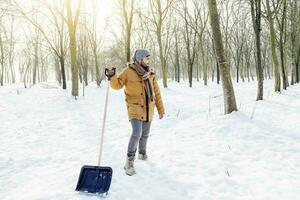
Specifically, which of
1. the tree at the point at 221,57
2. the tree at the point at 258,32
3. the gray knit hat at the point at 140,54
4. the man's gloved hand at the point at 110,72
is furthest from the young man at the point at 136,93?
the tree at the point at 258,32

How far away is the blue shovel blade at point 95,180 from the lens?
429cm

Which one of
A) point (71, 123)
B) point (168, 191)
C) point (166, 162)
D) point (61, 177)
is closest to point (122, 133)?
point (71, 123)

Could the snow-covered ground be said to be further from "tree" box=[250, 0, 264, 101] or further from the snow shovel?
"tree" box=[250, 0, 264, 101]

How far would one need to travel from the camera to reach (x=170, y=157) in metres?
6.13

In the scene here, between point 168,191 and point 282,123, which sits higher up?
point 282,123

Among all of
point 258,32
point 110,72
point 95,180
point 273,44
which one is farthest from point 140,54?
point 273,44

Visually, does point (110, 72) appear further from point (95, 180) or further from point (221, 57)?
point (221, 57)

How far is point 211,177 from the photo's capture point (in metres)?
5.04

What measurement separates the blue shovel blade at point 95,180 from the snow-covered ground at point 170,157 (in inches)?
5.1

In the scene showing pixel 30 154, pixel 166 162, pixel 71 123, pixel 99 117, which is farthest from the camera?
pixel 99 117

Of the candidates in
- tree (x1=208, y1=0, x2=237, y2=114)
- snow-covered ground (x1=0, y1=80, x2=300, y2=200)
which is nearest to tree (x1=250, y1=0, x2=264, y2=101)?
snow-covered ground (x1=0, y1=80, x2=300, y2=200)

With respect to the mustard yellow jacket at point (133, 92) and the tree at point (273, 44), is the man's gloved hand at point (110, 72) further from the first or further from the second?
the tree at point (273, 44)

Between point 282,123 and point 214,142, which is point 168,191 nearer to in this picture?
point 214,142

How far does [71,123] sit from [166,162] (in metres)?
5.47
